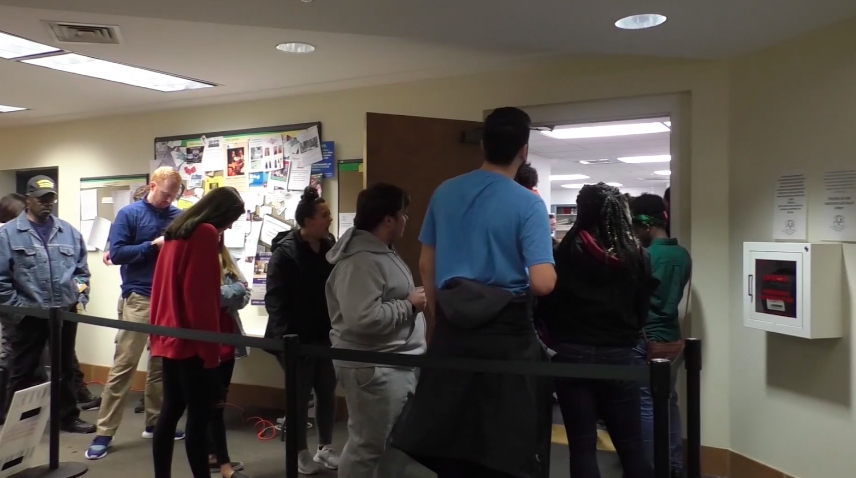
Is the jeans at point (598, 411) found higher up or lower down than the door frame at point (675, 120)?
lower down

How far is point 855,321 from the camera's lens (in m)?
2.69

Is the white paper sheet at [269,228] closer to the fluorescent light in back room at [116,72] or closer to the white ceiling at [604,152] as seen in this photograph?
the fluorescent light in back room at [116,72]

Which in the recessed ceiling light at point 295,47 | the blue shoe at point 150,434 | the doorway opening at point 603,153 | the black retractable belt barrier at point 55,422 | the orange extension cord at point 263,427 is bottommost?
the orange extension cord at point 263,427

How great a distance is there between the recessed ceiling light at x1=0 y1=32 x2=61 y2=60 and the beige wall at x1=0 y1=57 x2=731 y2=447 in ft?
4.30

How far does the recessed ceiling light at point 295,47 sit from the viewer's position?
11.4 ft

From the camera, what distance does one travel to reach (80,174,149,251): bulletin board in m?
5.23

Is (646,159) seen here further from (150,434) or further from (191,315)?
(191,315)

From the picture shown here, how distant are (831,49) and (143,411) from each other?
4.40m

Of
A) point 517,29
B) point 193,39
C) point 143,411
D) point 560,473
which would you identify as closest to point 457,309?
point 517,29

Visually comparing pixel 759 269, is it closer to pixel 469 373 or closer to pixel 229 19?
pixel 469 373

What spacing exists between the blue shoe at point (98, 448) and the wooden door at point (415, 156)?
75.1 inches

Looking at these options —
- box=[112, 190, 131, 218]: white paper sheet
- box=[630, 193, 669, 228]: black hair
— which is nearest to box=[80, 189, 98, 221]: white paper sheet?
box=[112, 190, 131, 218]: white paper sheet

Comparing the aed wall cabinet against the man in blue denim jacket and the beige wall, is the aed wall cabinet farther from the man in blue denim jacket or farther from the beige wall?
the man in blue denim jacket

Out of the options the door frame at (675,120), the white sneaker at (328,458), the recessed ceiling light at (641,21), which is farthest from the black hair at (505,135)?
the white sneaker at (328,458)
